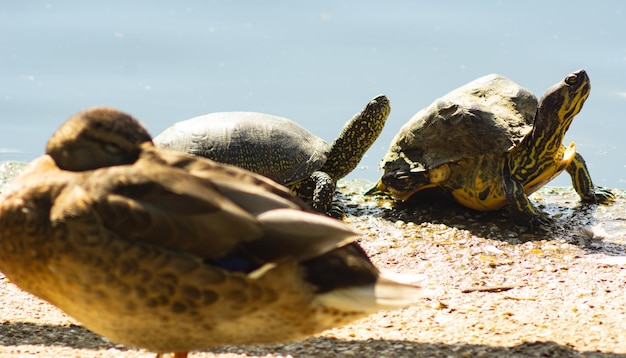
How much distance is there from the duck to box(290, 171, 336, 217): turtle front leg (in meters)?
4.16

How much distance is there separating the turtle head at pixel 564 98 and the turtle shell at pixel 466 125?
0.25 metres

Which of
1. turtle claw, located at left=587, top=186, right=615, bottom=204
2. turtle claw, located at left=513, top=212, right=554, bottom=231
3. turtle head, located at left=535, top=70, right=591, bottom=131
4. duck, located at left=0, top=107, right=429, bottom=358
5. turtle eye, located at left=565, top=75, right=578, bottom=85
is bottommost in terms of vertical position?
turtle claw, located at left=513, top=212, right=554, bottom=231

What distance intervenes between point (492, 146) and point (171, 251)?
454cm

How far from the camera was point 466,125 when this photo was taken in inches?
251

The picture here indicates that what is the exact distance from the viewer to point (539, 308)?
4.16 meters

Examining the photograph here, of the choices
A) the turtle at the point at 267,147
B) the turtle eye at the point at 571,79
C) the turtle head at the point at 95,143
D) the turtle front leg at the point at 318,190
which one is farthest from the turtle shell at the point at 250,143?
the turtle head at the point at 95,143

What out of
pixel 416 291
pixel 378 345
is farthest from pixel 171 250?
pixel 378 345

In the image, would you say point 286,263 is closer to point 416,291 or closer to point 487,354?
point 416,291

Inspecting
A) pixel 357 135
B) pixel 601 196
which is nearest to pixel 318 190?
pixel 357 135

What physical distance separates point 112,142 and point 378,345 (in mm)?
1709

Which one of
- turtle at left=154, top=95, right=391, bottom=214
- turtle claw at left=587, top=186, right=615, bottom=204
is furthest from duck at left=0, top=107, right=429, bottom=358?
turtle claw at left=587, top=186, right=615, bottom=204

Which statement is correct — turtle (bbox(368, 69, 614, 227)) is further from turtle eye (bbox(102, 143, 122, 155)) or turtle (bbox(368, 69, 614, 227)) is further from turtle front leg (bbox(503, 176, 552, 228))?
turtle eye (bbox(102, 143, 122, 155))

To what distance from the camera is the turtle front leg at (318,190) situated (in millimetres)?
6746

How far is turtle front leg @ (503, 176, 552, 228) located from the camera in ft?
20.4
